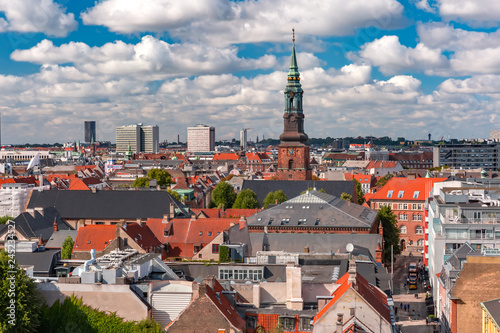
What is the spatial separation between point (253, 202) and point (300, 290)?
250 ft

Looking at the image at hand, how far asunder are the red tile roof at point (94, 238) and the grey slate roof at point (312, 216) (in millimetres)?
14798

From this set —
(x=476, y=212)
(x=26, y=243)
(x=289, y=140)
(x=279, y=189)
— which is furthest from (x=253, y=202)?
(x=26, y=243)

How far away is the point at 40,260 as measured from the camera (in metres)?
47.5

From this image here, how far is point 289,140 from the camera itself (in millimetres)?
143125

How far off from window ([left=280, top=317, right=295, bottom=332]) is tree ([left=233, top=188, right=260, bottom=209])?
77.6 m

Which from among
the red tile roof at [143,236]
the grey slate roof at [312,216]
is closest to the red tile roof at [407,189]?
the grey slate roof at [312,216]

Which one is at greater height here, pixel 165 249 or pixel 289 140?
pixel 289 140

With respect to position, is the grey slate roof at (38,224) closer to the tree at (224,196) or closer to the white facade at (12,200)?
the white facade at (12,200)

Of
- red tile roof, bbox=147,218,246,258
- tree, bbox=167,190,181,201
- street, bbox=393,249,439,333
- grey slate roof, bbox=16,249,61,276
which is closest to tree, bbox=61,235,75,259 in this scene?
red tile roof, bbox=147,218,246,258

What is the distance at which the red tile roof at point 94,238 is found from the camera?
2817 inches

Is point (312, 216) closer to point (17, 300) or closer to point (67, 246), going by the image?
point (67, 246)

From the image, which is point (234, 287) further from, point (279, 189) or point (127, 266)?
point (279, 189)

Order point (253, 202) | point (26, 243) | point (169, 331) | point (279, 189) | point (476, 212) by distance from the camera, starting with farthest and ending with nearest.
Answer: point (279, 189) < point (253, 202) < point (476, 212) < point (26, 243) < point (169, 331)

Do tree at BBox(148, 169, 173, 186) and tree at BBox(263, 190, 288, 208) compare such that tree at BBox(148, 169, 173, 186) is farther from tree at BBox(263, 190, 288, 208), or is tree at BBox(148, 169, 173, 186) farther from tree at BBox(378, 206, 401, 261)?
tree at BBox(378, 206, 401, 261)
